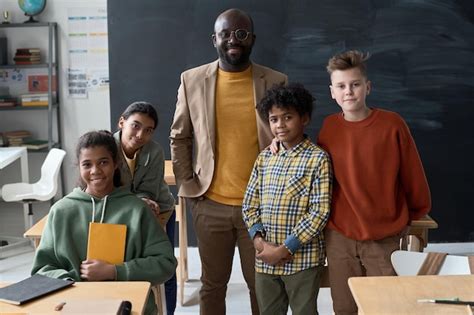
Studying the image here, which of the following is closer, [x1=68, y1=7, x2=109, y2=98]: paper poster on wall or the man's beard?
the man's beard

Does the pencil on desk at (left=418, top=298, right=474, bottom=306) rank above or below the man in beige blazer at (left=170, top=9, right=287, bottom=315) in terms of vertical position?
below

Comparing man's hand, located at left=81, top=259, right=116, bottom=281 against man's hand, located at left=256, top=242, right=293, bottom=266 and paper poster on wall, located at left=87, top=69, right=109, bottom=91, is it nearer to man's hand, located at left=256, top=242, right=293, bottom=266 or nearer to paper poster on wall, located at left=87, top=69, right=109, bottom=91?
man's hand, located at left=256, top=242, right=293, bottom=266

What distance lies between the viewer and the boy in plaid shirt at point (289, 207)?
2488mm

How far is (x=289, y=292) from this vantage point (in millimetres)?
2576

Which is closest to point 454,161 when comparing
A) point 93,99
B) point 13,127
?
point 93,99

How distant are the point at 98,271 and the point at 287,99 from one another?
3.14 ft

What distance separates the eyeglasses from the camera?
2645 millimetres

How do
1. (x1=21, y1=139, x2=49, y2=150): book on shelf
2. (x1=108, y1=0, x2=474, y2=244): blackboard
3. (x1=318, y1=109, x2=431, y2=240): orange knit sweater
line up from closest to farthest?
1. (x1=318, y1=109, x2=431, y2=240): orange knit sweater
2. (x1=108, y1=0, x2=474, y2=244): blackboard
3. (x1=21, y1=139, x2=49, y2=150): book on shelf

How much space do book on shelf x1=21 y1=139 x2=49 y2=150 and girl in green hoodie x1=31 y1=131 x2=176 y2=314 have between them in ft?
12.2

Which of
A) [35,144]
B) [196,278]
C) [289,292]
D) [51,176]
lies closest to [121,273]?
[289,292]

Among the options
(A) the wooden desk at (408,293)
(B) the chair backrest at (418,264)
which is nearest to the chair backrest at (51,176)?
(B) the chair backrest at (418,264)

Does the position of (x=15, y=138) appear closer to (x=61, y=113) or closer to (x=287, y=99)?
(x=61, y=113)

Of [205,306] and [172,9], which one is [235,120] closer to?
[205,306]

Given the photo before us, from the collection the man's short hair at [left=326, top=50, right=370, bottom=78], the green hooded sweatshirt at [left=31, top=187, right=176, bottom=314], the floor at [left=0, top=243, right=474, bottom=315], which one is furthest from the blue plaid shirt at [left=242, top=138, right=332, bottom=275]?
Answer: the floor at [left=0, top=243, right=474, bottom=315]
